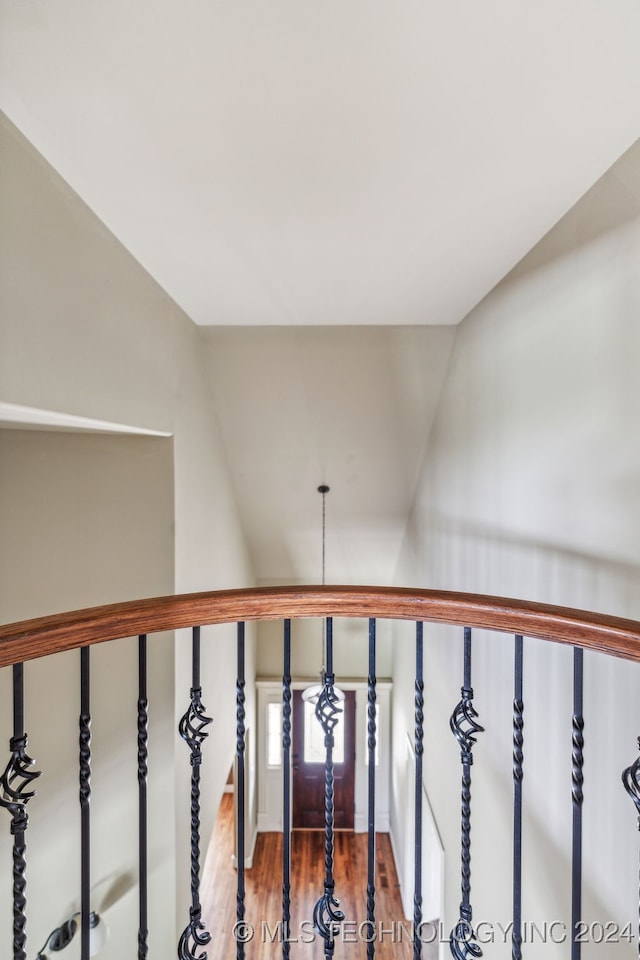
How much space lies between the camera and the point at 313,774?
6.48m

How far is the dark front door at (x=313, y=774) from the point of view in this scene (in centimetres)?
642

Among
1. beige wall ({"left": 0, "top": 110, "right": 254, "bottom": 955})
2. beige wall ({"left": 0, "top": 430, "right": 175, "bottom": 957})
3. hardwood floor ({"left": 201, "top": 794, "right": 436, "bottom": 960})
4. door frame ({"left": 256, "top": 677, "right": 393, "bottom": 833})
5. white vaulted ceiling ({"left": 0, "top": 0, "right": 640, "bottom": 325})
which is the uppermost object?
white vaulted ceiling ({"left": 0, "top": 0, "right": 640, "bottom": 325})

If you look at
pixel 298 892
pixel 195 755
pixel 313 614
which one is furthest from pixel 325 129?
pixel 298 892

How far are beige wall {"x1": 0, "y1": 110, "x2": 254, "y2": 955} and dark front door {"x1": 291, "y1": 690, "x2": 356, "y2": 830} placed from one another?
2.81 m

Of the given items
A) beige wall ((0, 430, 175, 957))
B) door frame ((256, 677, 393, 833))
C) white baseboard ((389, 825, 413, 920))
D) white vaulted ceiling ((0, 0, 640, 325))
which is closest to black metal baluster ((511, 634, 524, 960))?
white vaulted ceiling ((0, 0, 640, 325))

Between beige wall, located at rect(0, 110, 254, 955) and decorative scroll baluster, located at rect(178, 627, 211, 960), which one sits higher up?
beige wall, located at rect(0, 110, 254, 955)

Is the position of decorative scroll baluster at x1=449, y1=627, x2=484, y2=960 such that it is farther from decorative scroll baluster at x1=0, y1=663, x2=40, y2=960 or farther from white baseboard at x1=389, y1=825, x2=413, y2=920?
white baseboard at x1=389, y1=825, x2=413, y2=920

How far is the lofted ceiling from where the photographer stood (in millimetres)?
1119

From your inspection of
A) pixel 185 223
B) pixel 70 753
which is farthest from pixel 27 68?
pixel 70 753

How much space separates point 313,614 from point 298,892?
5535 mm

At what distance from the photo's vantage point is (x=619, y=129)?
141 centimetres

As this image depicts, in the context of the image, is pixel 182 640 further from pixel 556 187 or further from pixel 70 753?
pixel 556 187

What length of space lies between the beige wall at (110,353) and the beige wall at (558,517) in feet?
5.30

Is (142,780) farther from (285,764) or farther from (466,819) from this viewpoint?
(466,819)
